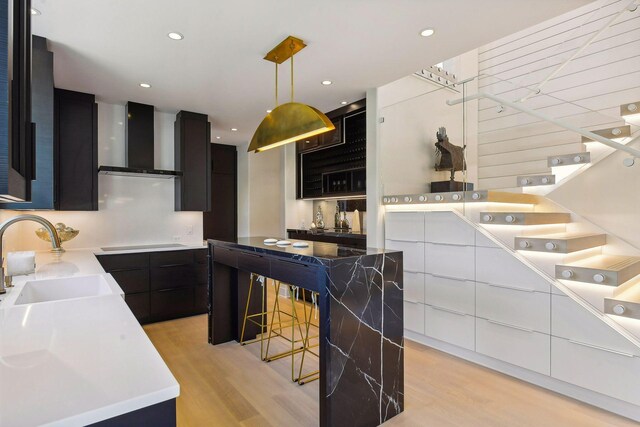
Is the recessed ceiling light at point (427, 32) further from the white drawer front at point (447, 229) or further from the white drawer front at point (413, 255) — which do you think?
the white drawer front at point (413, 255)

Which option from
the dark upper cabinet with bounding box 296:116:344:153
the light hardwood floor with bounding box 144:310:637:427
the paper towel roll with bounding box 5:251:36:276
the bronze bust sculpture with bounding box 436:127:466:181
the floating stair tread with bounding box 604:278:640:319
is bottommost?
the light hardwood floor with bounding box 144:310:637:427

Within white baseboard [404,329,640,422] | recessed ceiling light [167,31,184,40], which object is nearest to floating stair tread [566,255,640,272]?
white baseboard [404,329,640,422]

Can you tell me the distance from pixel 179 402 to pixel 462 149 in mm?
3258

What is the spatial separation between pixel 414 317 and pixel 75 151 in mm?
4056

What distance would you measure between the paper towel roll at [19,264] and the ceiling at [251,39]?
1.59m

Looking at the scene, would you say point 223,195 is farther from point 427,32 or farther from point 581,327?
point 581,327

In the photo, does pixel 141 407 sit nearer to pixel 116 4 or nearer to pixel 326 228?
pixel 116 4

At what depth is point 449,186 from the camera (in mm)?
3695

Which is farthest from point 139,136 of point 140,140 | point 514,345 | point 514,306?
point 514,345

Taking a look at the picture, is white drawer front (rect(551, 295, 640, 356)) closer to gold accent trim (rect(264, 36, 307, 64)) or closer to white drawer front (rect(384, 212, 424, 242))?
white drawer front (rect(384, 212, 424, 242))

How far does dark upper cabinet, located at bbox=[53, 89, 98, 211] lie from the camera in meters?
3.63

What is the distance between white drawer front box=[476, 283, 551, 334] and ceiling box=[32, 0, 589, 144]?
79.6 inches

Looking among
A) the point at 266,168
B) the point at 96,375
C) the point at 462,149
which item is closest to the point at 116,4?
the point at 96,375

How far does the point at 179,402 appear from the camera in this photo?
234cm
